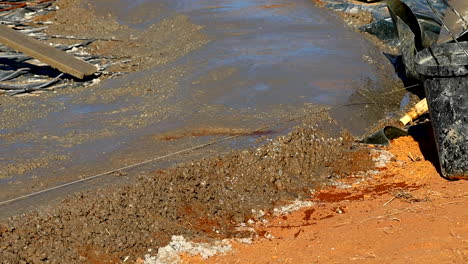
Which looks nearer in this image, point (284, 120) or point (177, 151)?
point (177, 151)

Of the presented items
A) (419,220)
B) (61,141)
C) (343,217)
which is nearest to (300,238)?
(343,217)

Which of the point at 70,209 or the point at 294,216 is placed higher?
the point at 70,209

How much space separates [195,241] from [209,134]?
1768mm

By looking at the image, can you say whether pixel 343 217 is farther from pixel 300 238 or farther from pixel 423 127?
pixel 423 127

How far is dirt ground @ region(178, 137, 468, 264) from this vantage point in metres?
4.02

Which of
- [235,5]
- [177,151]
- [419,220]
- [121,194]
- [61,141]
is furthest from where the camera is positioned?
[235,5]

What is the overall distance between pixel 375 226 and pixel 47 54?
19.1ft

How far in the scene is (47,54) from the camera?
8.93 meters

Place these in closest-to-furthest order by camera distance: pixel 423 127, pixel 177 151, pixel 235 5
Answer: pixel 177 151 → pixel 423 127 → pixel 235 5

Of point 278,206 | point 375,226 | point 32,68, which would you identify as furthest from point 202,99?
point 32,68

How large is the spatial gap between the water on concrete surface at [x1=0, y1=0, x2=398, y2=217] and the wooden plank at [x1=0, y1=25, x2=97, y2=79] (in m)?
0.56

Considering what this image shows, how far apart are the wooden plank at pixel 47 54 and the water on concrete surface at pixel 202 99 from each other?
0.56 meters

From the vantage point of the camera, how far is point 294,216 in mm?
5121

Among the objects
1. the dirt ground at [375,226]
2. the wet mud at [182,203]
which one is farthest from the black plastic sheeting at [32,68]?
the dirt ground at [375,226]
